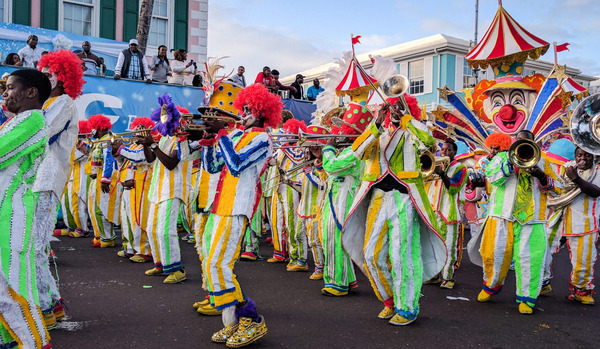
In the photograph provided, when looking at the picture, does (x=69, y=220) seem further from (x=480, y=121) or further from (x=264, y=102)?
(x=480, y=121)

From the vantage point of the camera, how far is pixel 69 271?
685cm

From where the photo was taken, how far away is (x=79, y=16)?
58.7ft

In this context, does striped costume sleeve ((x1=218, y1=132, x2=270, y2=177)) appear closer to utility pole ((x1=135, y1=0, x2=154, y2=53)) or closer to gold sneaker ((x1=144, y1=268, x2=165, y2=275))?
gold sneaker ((x1=144, y1=268, x2=165, y2=275))

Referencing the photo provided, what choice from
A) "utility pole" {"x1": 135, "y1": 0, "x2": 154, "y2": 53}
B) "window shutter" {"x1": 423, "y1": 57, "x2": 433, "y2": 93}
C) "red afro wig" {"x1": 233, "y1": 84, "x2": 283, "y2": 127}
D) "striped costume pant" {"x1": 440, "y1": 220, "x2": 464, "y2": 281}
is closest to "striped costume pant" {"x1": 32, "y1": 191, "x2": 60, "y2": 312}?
"red afro wig" {"x1": 233, "y1": 84, "x2": 283, "y2": 127}

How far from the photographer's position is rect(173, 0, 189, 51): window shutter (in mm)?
19453

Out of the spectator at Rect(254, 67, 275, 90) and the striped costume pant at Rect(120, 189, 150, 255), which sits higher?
the spectator at Rect(254, 67, 275, 90)

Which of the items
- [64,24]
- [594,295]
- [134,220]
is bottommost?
[594,295]

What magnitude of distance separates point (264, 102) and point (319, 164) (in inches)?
79.1

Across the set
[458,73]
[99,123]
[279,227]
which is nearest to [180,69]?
[99,123]

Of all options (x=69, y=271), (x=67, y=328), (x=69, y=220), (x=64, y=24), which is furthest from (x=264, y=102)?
(x=64, y=24)

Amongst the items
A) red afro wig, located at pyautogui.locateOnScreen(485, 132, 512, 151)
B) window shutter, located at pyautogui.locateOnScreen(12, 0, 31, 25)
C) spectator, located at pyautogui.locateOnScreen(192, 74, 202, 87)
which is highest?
window shutter, located at pyautogui.locateOnScreen(12, 0, 31, 25)

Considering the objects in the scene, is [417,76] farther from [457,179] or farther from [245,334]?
[245,334]

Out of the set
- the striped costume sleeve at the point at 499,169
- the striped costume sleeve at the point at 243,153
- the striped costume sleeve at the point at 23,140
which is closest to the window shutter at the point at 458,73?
the striped costume sleeve at the point at 499,169

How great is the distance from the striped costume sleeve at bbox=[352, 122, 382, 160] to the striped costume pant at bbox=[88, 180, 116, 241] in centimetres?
541
